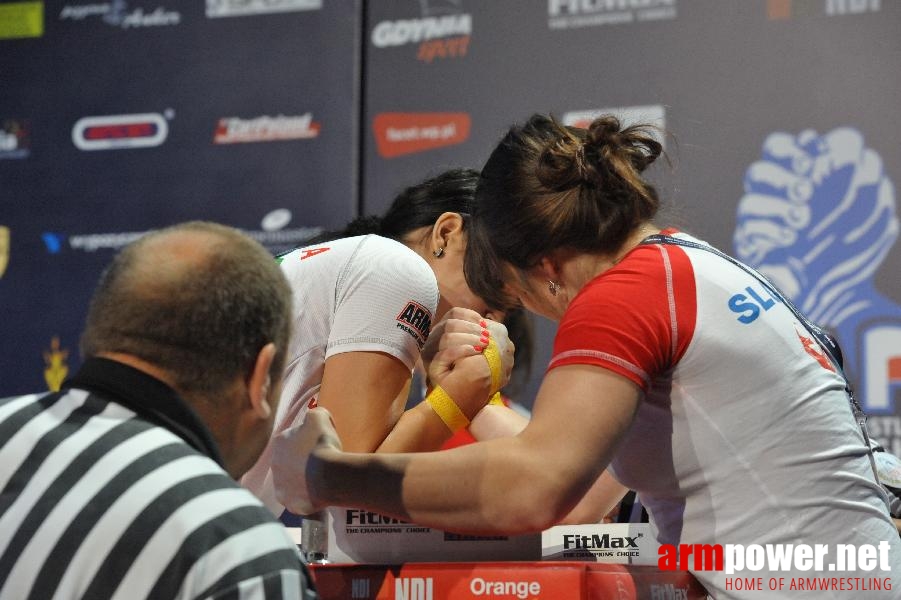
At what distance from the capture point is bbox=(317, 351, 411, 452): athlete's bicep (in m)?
1.62

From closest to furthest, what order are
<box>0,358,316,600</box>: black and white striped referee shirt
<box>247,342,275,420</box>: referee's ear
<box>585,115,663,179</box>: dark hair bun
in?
<box>0,358,316,600</box>: black and white striped referee shirt, <box>247,342,275,420</box>: referee's ear, <box>585,115,663,179</box>: dark hair bun

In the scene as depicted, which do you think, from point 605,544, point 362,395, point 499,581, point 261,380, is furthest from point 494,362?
point 261,380

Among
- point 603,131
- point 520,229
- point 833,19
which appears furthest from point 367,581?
point 833,19

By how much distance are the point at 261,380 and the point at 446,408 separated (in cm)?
73

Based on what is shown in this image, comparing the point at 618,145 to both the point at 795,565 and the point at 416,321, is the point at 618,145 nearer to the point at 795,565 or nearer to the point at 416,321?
the point at 416,321

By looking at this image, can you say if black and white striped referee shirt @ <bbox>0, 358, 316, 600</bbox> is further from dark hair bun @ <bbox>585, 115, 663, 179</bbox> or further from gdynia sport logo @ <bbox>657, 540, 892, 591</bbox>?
dark hair bun @ <bbox>585, 115, 663, 179</bbox>

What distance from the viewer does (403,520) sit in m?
1.34

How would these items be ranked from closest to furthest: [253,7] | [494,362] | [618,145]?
1. [618,145]
2. [494,362]
3. [253,7]

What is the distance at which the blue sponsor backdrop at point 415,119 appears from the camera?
3205mm

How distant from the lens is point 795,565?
1.35 meters

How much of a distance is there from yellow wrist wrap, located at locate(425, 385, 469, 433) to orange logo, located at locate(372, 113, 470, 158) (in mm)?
1909

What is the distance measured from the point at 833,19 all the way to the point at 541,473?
2.46 meters

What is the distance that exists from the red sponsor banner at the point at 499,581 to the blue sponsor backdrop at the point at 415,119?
1.84 metres

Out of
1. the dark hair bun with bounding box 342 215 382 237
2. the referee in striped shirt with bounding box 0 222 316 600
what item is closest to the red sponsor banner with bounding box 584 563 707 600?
the referee in striped shirt with bounding box 0 222 316 600
